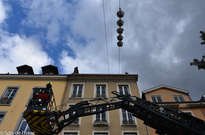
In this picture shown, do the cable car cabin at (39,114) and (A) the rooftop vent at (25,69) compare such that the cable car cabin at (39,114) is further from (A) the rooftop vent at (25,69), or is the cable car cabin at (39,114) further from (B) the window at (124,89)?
(A) the rooftop vent at (25,69)

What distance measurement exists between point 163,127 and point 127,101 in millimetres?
2628

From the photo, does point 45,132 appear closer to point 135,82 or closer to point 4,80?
point 135,82

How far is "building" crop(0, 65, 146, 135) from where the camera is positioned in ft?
43.6

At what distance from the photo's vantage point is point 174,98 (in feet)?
55.8

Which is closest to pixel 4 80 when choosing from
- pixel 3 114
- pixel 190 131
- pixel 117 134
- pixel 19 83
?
pixel 19 83

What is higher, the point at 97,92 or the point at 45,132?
the point at 97,92

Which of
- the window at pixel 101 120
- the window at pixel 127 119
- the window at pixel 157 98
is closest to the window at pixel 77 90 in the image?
the window at pixel 101 120

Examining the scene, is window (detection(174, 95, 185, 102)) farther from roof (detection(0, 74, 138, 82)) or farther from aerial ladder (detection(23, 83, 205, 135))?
aerial ladder (detection(23, 83, 205, 135))

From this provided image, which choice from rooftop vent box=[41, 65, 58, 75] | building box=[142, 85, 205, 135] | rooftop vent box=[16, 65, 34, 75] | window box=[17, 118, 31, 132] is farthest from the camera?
rooftop vent box=[41, 65, 58, 75]

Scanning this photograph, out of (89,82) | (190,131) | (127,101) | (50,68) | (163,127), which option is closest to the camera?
(190,131)

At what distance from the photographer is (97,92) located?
56.2 feet

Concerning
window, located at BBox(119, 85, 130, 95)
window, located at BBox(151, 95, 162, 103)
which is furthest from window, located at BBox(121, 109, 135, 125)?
window, located at BBox(151, 95, 162, 103)

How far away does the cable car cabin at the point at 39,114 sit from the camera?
784 cm

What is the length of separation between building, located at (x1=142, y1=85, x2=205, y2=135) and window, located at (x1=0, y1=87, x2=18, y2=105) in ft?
53.2
